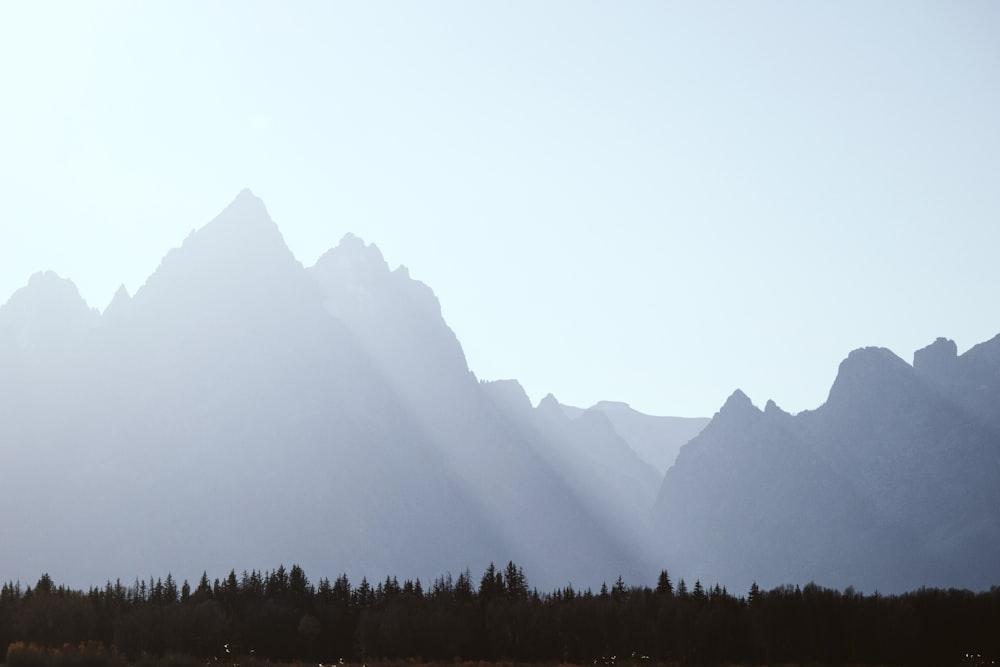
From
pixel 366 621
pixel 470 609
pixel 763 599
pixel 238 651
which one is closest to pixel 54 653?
pixel 238 651

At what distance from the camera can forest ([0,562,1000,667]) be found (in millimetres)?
130500

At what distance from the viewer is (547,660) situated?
13438cm

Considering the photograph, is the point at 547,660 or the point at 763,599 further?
the point at 763,599

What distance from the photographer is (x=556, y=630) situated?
5551 inches

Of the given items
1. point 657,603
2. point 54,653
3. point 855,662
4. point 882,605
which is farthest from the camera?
point 657,603

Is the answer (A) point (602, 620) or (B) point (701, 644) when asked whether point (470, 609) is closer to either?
(A) point (602, 620)

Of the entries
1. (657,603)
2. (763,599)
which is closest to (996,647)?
(763,599)

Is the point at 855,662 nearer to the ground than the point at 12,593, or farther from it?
nearer to the ground

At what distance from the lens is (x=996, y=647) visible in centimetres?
13488

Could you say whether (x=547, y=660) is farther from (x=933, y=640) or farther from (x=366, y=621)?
(x=933, y=640)

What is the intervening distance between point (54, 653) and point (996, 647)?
10518 cm

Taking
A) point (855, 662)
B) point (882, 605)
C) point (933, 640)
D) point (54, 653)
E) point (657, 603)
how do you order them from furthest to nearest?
point (657, 603)
point (882, 605)
point (933, 640)
point (855, 662)
point (54, 653)

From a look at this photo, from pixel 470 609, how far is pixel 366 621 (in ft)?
46.3

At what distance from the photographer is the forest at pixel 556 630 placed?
428 ft
